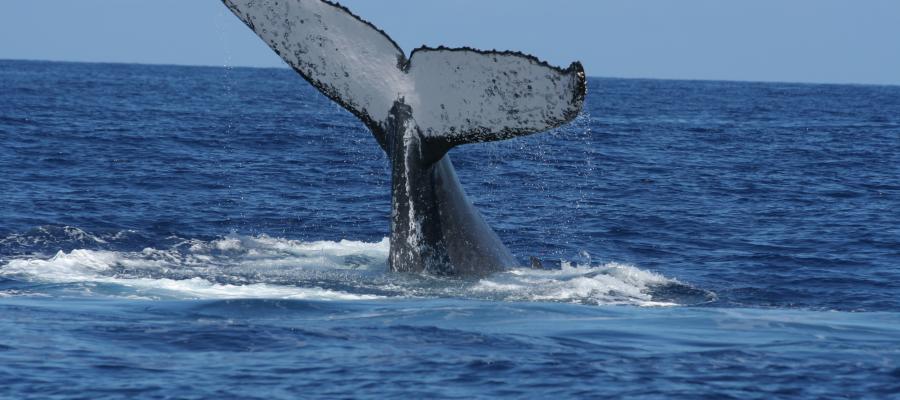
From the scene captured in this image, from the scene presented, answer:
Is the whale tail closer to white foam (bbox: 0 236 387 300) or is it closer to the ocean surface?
the ocean surface

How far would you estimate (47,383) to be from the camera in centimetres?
741

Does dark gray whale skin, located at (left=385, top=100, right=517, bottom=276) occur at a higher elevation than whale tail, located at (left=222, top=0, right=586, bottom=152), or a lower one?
lower

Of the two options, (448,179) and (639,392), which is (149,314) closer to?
(448,179)

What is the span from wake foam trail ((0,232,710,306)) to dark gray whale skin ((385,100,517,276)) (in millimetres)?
150

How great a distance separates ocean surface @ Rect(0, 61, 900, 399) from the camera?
7855 millimetres

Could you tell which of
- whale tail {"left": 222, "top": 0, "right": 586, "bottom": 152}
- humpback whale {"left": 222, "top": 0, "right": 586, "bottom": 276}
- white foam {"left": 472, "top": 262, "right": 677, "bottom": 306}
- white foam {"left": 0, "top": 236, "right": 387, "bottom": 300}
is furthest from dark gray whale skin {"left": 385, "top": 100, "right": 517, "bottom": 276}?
white foam {"left": 0, "top": 236, "right": 387, "bottom": 300}

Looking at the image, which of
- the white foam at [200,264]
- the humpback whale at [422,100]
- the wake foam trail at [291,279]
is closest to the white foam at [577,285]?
the wake foam trail at [291,279]

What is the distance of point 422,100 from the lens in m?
10.2

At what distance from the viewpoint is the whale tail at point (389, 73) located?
9383mm

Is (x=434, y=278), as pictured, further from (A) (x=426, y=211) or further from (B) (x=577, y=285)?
(B) (x=577, y=285)

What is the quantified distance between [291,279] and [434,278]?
1450 mm

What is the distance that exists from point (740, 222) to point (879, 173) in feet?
27.3

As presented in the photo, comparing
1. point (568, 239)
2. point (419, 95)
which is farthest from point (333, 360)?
point (568, 239)

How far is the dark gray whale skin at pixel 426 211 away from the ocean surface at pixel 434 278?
0.59 ft
